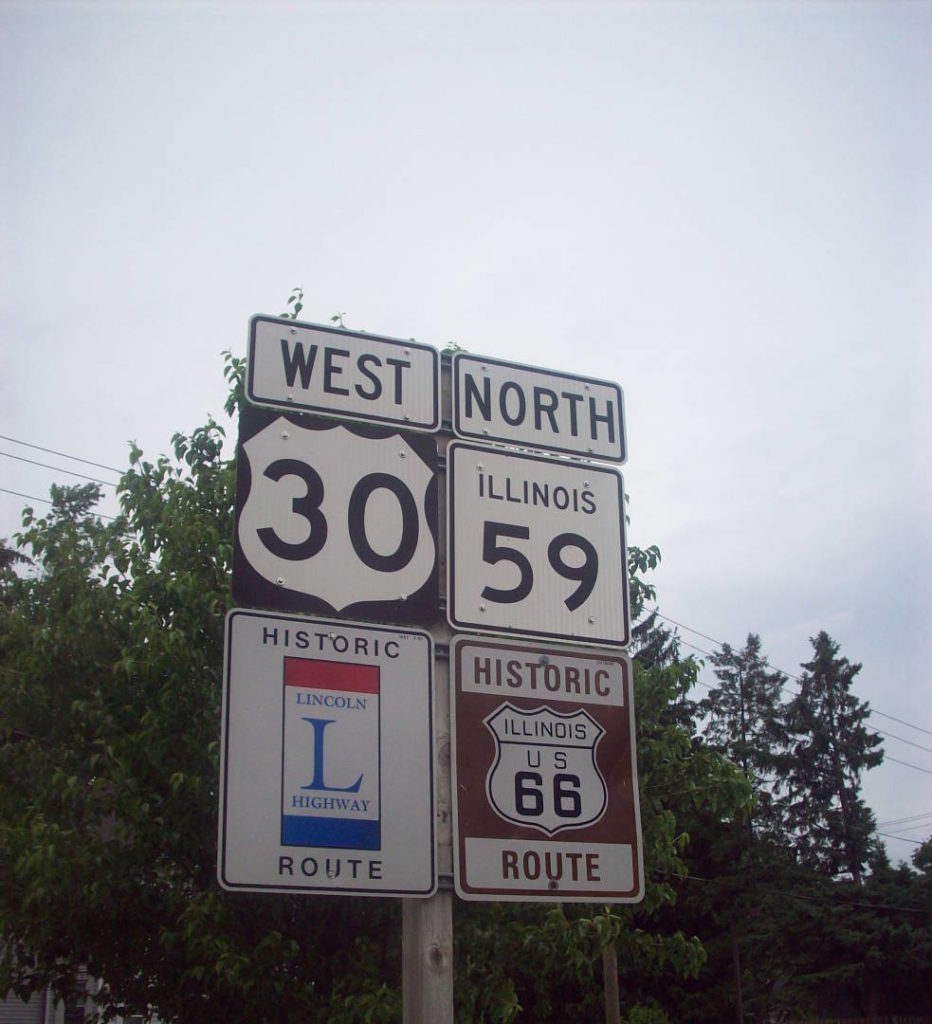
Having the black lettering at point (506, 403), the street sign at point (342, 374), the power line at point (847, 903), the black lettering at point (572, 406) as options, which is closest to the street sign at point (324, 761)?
the street sign at point (342, 374)

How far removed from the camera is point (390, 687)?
3863 millimetres

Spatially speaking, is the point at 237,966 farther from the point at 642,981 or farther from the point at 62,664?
the point at 642,981

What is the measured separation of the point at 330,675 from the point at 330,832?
18.4 inches

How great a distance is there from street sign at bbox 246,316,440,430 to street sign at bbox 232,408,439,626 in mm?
100

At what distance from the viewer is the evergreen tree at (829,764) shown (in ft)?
161

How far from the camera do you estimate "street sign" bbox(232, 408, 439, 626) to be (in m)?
3.89

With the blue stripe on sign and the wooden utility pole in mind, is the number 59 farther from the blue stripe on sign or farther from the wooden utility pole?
the blue stripe on sign

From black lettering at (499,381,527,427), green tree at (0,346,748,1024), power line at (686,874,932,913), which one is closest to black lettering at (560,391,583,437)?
black lettering at (499,381,527,427)

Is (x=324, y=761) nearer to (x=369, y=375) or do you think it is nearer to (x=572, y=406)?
(x=369, y=375)

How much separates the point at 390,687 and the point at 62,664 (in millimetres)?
6430

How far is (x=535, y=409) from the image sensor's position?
15.3 feet

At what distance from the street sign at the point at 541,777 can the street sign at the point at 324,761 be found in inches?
6.3

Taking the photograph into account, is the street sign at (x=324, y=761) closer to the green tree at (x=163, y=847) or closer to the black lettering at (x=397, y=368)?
the black lettering at (x=397, y=368)

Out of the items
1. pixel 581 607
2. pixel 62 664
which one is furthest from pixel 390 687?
pixel 62 664
